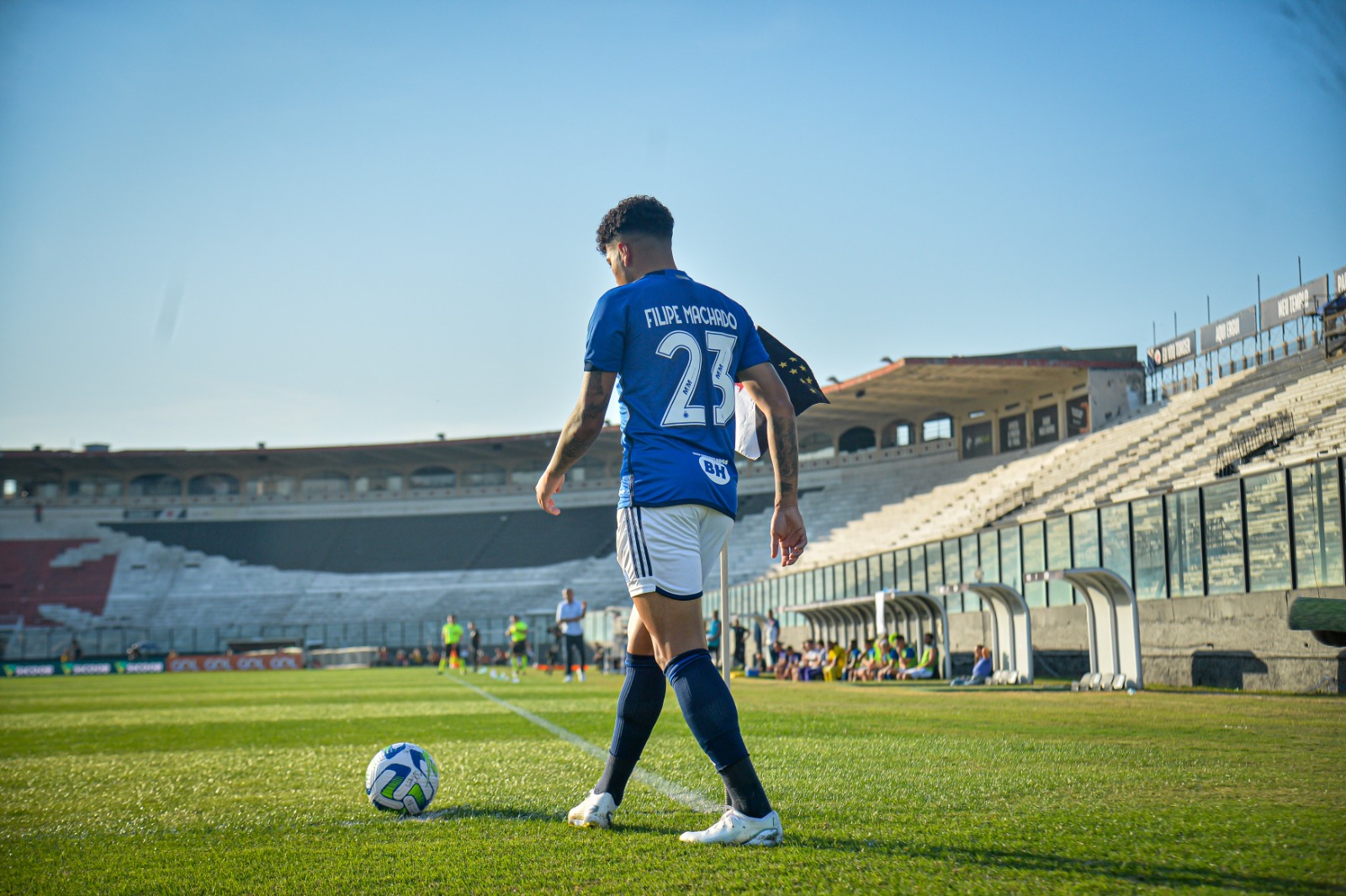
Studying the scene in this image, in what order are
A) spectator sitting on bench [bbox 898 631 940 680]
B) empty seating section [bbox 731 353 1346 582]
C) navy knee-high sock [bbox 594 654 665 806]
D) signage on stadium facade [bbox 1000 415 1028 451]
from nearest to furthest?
navy knee-high sock [bbox 594 654 665 806] → spectator sitting on bench [bbox 898 631 940 680] → empty seating section [bbox 731 353 1346 582] → signage on stadium facade [bbox 1000 415 1028 451]

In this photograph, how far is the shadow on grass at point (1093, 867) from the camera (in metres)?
2.63

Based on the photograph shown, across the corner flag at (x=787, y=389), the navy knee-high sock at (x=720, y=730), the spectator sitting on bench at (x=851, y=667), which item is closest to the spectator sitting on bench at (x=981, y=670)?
the spectator sitting on bench at (x=851, y=667)

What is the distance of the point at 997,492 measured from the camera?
35.2 metres

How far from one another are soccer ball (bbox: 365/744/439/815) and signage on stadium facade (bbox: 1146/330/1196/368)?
36.9 meters

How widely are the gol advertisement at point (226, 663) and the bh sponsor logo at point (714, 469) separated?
4492 cm

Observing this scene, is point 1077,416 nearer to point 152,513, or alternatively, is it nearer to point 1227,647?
point 1227,647

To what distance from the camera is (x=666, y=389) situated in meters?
3.66

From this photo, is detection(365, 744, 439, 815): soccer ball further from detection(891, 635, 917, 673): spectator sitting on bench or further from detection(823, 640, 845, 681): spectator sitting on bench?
detection(823, 640, 845, 681): spectator sitting on bench

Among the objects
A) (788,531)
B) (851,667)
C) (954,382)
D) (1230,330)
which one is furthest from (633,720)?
(954,382)

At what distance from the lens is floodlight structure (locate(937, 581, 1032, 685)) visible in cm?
1752

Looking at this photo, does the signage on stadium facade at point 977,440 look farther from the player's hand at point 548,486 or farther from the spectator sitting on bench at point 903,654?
the player's hand at point 548,486

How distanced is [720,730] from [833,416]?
48.9 metres

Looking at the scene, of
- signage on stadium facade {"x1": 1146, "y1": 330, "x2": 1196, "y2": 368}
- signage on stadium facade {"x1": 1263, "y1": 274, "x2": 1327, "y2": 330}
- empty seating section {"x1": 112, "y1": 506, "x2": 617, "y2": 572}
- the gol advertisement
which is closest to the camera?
signage on stadium facade {"x1": 1263, "y1": 274, "x2": 1327, "y2": 330}

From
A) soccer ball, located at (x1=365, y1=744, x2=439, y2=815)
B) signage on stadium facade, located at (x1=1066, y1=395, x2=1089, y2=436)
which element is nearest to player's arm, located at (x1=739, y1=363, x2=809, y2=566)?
soccer ball, located at (x1=365, y1=744, x2=439, y2=815)
